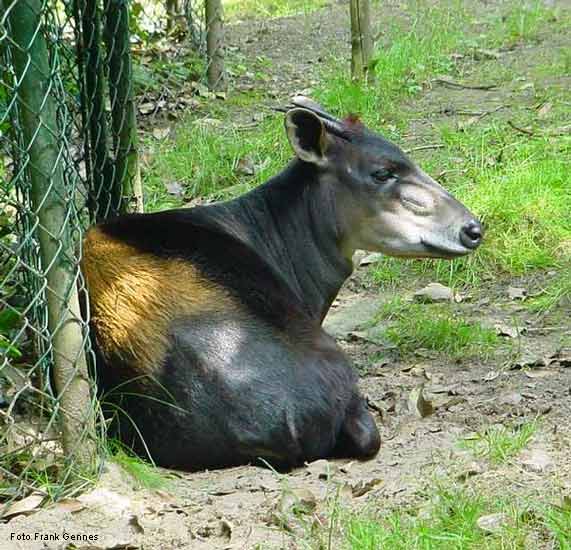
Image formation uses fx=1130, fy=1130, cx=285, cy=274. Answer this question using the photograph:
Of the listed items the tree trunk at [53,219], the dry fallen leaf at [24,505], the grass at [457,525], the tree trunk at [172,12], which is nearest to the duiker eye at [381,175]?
the tree trunk at [53,219]

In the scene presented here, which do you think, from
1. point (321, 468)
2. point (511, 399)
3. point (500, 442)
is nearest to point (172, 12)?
point (511, 399)

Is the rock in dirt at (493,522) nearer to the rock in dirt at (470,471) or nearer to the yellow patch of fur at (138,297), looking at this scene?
the rock in dirt at (470,471)

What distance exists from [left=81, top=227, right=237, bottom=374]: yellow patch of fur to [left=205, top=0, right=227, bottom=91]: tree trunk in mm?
5826

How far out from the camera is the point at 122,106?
7.01 meters

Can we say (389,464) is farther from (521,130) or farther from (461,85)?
(461,85)

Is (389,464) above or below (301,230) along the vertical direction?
below

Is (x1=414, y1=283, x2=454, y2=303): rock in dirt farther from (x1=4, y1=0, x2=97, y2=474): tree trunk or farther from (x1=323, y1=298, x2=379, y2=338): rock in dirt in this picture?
(x1=4, y1=0, x2=97, y2=474): tree trunk

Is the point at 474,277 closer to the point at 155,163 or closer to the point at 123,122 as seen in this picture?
the point at 123,122

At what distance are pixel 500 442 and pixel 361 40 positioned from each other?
601 cm

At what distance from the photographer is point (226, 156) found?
9320 millimetres

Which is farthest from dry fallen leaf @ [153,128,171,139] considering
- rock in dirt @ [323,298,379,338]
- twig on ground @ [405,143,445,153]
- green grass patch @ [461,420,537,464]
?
green grass patch @ [461,420,537,464]

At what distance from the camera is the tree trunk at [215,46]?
11.0 m

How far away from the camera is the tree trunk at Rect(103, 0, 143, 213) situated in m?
6.88

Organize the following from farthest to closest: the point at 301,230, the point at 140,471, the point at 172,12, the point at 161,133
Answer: the point at 172,12 → the point at 161,133 → the point at 301,230 → the point at 140,471
